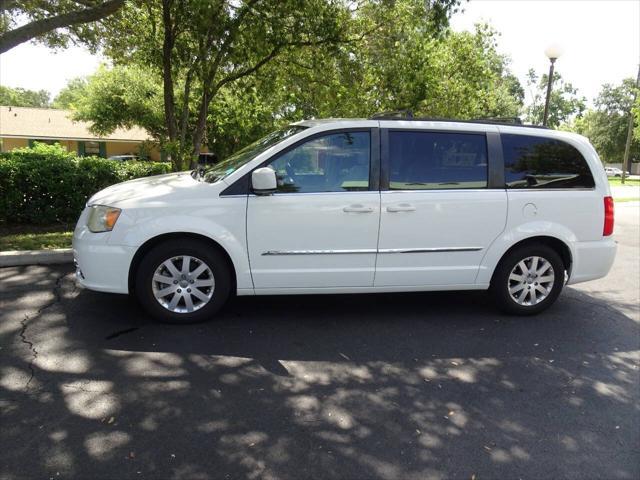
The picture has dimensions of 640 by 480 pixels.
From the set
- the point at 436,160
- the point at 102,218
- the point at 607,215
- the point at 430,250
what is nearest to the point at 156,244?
the point at 102,218

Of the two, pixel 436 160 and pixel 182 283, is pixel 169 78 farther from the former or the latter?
pixel 436 160

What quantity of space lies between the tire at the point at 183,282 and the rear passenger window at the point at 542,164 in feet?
9.52

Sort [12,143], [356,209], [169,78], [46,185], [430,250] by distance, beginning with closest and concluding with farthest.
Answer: [356,209]
[430,250]
[46,185]
[169,78]
[12,143]

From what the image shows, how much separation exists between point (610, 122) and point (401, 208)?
218ft

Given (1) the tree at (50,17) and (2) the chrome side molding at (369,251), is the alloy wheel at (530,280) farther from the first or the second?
(1) the tree at (50,17)

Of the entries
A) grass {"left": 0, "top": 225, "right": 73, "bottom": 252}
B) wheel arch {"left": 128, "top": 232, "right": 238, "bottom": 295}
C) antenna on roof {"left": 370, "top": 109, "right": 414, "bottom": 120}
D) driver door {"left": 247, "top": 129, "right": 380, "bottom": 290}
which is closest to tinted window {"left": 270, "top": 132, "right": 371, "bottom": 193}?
driver door {"left": 247, "top": 129, "right": 380, "bottom": 290}

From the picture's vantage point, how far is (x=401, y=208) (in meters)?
4.55

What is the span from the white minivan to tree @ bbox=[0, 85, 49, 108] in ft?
256

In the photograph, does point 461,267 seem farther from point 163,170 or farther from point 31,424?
point 163,170

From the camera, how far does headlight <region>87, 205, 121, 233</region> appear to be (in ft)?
14.0

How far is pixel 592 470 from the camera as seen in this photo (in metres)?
2.72

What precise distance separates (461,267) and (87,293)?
381 cm

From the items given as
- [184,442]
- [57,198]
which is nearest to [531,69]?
[57,198]

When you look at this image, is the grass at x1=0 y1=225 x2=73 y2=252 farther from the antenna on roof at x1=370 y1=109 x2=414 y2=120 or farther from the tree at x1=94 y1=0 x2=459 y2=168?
the antenna on roof at x1=370 y1=109 x2=414 y2=120
